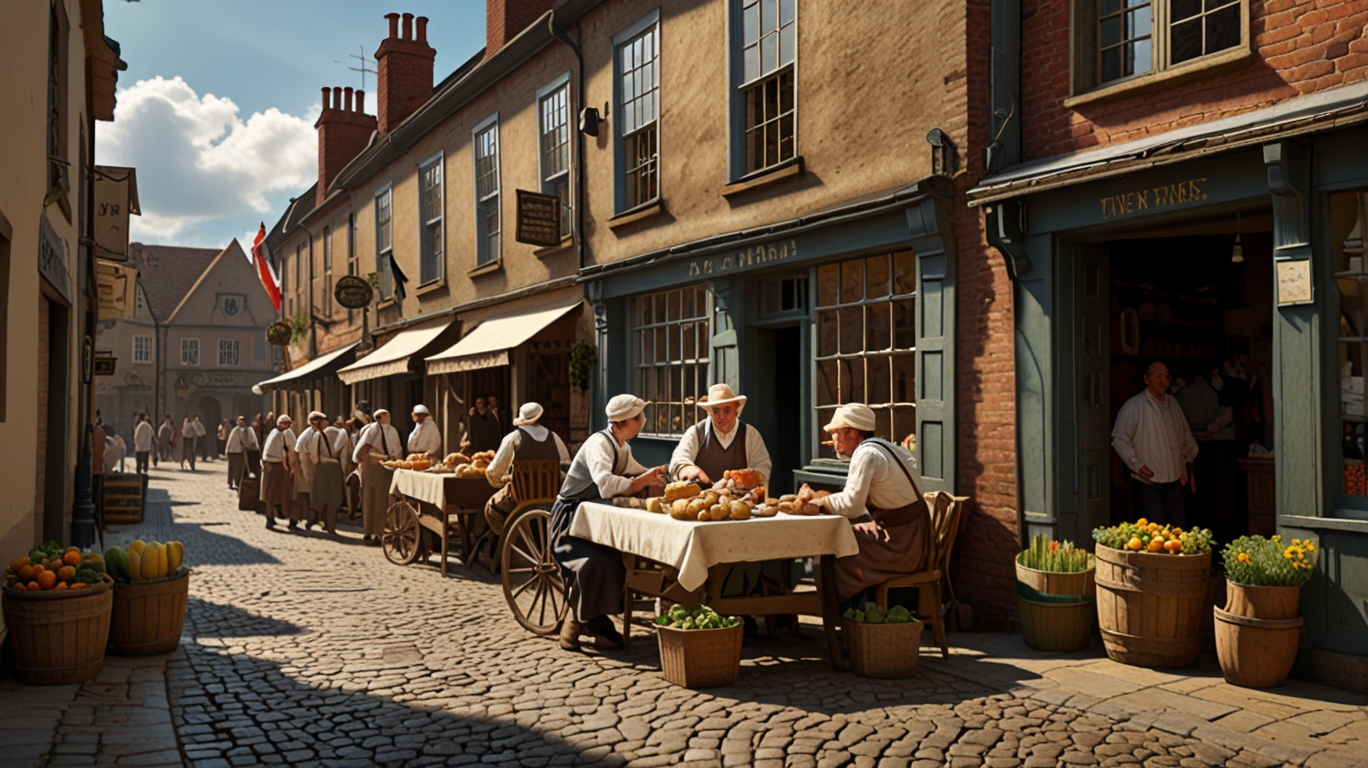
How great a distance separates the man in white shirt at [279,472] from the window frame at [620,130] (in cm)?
618

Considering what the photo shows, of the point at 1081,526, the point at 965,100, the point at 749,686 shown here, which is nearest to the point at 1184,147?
the point at 965,100

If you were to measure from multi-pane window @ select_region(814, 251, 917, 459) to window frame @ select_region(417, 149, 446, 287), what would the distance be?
34.8 ft

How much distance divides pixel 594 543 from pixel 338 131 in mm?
22308

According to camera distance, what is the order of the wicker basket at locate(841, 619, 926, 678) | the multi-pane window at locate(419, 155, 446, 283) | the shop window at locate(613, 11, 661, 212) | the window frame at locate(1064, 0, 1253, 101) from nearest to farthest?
1. the wicker basket at locate(841, 619, 926, 678)
2. the window frame at locate(1064, 0, 1253, 101)
3. the shop window at locate(613, 11, 661, 212)
4. the multi-pane window at locate(419, 155, 446, 283)

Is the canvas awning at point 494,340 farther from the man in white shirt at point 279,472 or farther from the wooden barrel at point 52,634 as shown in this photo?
the wooden barrel at point 52,634

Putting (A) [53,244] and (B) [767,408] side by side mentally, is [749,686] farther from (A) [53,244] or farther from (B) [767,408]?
(A) [53,244]

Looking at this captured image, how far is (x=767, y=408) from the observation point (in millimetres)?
10852

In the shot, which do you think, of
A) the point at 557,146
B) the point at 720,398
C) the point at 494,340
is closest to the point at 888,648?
the point at 720,398

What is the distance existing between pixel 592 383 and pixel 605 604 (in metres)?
6.46

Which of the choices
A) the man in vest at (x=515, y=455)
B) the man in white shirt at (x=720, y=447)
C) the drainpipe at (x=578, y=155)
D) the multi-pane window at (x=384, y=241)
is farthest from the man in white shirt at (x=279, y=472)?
the man in white shirt at (x=720, y=447)

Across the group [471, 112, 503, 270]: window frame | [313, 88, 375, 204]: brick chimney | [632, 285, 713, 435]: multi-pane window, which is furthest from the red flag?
[632, 285, 713, 435]: multi-pane window

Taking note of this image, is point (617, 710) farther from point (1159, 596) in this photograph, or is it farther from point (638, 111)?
point (638, 111)

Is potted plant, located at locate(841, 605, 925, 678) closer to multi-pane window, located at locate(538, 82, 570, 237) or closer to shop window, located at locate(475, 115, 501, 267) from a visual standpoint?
multi-pane window, located at locate(538, 82, 570, 237)

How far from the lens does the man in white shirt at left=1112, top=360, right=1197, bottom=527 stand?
7797 mm
